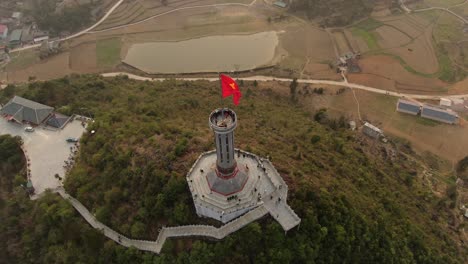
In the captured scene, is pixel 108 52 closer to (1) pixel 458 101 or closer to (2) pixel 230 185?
(2) pixel 230 185

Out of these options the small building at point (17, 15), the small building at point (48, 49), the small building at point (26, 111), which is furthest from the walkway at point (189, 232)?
the small building at point (17, 15)

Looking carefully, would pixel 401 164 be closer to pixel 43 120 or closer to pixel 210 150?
pixel 210 150

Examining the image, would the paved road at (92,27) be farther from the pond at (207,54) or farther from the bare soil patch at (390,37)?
the bare soil patch at (390,37)

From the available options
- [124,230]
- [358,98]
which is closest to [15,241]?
[124,230]

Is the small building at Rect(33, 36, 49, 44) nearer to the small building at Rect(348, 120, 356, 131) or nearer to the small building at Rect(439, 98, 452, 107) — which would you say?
the small building at Rect(348, 120, 356, 131)

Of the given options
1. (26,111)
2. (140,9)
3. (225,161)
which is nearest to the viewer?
(225,161)

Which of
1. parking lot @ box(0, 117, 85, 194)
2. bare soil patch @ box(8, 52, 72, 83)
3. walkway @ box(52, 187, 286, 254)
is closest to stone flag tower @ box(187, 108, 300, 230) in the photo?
walkway @ box(52, 187, 286, 254)

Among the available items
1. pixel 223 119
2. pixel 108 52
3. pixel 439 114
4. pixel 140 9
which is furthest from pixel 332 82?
pixel 140 9
